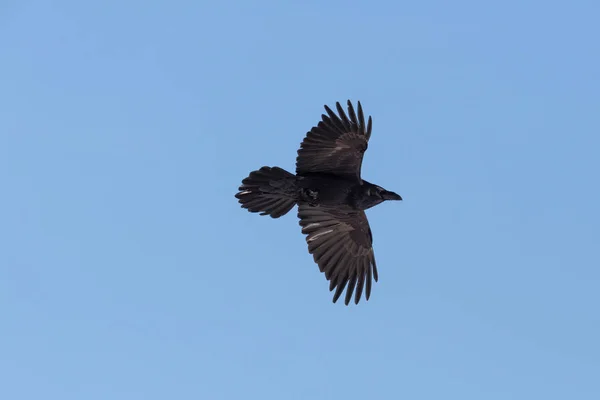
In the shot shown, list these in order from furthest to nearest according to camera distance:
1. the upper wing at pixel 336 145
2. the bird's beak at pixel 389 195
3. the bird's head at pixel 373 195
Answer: the bird's beak at pixel 389 195
the bird's head at pixel 373 195
the upper wing at pixel 336 145

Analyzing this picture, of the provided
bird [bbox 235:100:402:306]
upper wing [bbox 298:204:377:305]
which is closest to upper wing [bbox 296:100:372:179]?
bird [bbox 235:100:402:306]

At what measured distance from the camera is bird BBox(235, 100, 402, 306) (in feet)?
67.9

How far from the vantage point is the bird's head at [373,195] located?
2139 centimetres

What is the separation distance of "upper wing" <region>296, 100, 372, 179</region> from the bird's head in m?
0.36

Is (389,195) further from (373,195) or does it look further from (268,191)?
(268,191)

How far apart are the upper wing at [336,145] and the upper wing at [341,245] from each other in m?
1.21

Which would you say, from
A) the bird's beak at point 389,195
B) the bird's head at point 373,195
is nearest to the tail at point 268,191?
the bird's head at point 373,195

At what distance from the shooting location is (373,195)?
21.4m

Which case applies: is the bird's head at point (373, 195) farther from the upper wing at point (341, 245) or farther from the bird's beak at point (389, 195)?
the upper wing at point (341, 245)

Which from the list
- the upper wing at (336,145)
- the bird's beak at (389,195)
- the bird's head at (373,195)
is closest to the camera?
the upper wing at (336,145)

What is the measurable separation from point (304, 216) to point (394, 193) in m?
2.02

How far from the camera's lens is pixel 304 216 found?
2216cm

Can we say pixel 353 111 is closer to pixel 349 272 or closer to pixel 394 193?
pixel 394 193

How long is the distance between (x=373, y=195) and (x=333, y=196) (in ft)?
2.84
